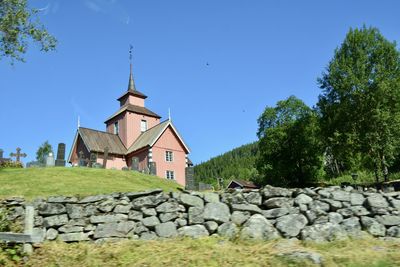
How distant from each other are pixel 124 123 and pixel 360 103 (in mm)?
26288

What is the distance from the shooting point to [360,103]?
39.3 m

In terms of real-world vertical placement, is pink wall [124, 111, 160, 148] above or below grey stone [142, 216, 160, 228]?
above

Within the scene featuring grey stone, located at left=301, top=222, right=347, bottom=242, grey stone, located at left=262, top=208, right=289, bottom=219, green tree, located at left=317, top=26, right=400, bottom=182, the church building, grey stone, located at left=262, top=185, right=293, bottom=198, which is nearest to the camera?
grey stone, located at left=301, top=222, right=347, bottom=242

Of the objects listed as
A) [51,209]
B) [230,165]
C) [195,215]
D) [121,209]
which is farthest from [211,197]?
[230,165]

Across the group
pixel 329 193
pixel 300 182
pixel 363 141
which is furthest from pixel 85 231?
pixel 300 182

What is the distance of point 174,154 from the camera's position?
1822 inches

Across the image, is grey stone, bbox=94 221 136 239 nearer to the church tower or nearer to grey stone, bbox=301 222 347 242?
grey stone, bbox=301 222 347 242

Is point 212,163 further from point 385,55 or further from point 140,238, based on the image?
point 140,238

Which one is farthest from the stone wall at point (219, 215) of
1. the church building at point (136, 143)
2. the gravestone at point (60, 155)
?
the church building at point (136, 143)

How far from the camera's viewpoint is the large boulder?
39.6 feet

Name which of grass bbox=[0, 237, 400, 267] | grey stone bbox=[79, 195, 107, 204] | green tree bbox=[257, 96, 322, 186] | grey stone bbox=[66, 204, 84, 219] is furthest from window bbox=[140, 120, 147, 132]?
grass bbox=[0, 237, 400, 267]

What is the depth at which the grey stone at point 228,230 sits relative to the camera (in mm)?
11969

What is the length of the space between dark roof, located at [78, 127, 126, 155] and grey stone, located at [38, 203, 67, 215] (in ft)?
108

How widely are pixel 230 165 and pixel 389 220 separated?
132 meters
